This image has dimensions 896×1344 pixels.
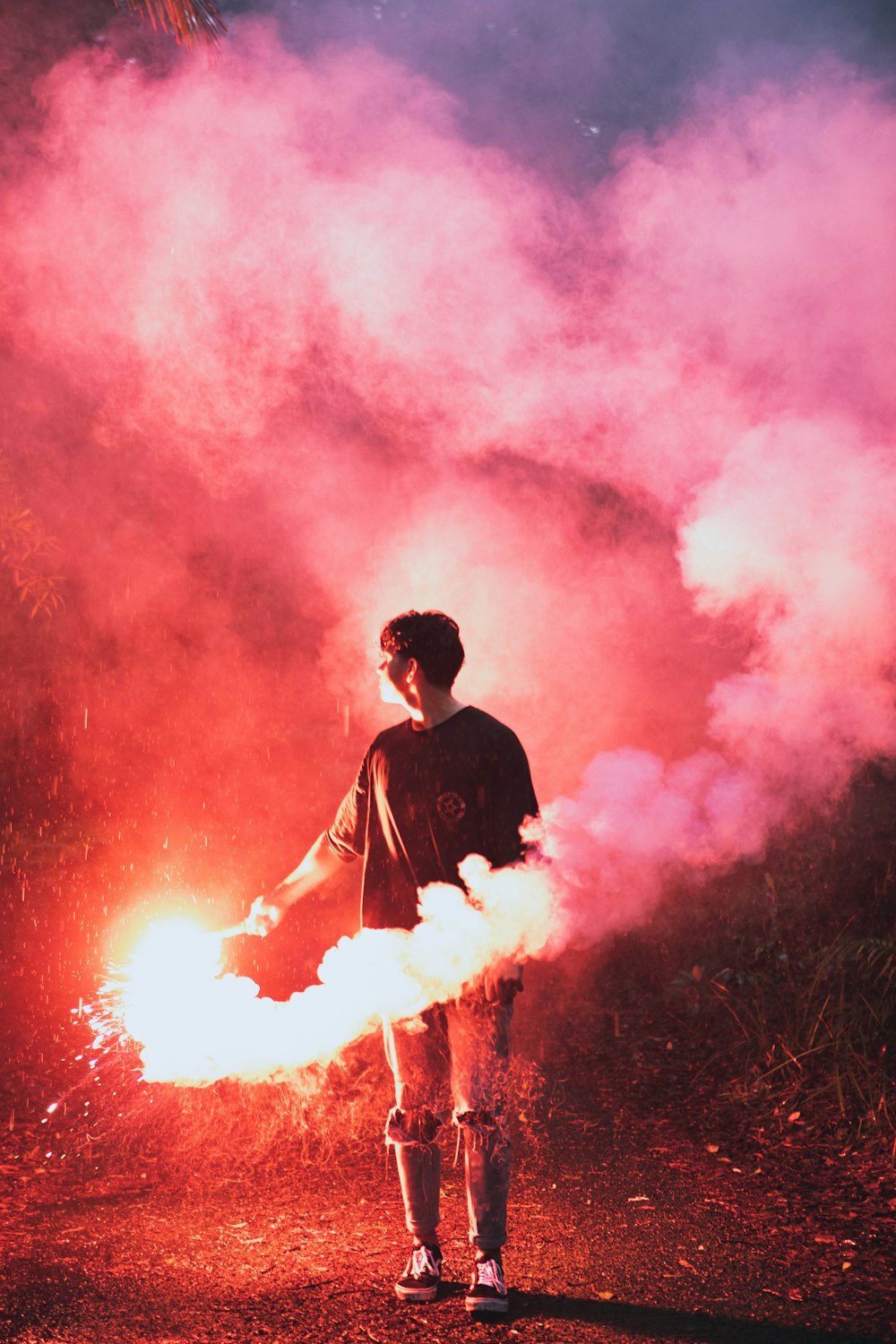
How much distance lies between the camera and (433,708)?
295 centimetres

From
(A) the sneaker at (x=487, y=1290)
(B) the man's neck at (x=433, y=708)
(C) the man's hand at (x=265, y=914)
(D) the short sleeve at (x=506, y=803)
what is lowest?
(A) the sneaker at (x=487, y=1290)

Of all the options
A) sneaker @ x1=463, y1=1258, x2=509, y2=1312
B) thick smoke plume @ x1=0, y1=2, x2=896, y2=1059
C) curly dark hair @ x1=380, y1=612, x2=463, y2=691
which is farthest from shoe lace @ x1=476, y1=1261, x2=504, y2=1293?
thick smoke plume @ x1=0, y1=2, x2=896, y2=1059

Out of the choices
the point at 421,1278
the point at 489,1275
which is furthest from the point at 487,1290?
the point at 421,1278

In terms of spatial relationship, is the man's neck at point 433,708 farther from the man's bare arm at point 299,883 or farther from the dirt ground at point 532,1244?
the dirt ground at point 532,1244

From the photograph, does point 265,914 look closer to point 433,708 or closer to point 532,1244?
point 433,708

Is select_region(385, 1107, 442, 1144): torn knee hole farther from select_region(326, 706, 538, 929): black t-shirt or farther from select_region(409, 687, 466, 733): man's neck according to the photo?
select_region(409, 687, 466, 733): man's neck

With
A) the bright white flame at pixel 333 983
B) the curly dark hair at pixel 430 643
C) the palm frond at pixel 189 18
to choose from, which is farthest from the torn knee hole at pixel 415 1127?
the palm frond at pixel 189 18

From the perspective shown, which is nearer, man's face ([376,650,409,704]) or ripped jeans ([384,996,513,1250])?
ripped jeans ([384,996,513,1250])

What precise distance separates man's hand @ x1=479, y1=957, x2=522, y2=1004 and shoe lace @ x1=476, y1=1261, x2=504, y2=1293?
697mm

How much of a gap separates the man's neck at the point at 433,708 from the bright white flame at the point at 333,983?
401 mm

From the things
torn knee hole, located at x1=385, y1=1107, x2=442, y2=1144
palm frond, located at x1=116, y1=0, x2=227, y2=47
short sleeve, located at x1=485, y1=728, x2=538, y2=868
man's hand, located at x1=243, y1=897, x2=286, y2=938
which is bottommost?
torn knee hole, located at x1=385, y1=1107, x2=442, y2=1144

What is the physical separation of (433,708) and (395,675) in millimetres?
141

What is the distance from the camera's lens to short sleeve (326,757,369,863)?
3.09 meters

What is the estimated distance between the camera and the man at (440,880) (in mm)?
2795
